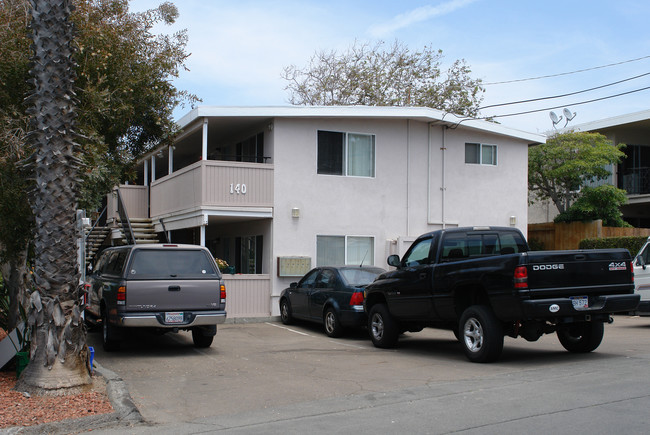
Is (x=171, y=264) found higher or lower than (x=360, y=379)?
higher

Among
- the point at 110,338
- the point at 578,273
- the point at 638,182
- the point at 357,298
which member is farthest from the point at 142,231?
the point at 638,182

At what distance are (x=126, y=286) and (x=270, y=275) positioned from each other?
7.09 meters

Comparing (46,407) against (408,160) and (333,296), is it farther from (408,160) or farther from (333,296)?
Answer: (408,160)

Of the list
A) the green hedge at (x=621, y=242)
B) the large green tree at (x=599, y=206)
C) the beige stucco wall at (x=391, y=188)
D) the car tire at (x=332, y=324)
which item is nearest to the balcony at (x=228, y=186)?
the beige stucco wall at (x=391, y=188)

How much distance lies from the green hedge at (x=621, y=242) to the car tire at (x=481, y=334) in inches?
483

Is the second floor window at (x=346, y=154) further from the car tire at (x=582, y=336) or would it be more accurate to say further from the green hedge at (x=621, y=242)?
the car tire at (x=582, y=336)

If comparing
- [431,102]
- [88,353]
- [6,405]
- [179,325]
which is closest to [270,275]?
[179,325]

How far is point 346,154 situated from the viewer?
19766 mm

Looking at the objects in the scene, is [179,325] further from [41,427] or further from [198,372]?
[41,427]

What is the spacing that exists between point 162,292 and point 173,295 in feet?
0.64

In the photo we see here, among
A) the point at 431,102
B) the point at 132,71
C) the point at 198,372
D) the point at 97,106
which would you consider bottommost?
the point at 198,372

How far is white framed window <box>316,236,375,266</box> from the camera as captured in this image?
19.4 meters

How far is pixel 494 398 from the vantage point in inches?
311

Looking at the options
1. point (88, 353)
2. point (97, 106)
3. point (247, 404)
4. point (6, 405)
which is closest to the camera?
point (6, 405)
